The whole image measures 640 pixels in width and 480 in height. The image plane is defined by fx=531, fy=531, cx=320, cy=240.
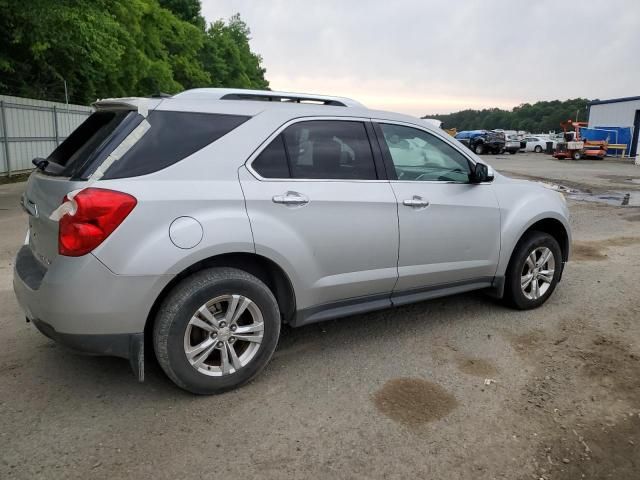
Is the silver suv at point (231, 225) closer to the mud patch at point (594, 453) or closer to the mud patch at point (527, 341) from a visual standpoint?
the mud patch at point (527, 341)

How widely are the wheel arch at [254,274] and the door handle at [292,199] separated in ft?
1.19

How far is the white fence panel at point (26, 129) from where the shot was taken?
14.8m

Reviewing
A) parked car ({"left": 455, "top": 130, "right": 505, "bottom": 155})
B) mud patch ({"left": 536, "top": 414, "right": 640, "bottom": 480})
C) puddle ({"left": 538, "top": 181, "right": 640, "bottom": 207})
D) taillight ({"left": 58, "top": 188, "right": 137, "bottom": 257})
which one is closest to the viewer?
mud patch ({"left": 536, "top": 414, "right": 640, "bottom": 480})

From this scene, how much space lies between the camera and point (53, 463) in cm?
258

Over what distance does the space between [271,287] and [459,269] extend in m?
1.59

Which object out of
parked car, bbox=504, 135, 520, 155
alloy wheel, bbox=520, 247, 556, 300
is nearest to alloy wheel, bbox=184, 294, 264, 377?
alloy wheel, bbox=520, 247, 556, 300

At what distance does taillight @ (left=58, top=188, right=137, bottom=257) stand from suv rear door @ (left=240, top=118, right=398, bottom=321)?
2.49 ft

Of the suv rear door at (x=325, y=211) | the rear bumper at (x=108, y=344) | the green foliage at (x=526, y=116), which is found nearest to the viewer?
the rear bumper at (x=108, y=344)

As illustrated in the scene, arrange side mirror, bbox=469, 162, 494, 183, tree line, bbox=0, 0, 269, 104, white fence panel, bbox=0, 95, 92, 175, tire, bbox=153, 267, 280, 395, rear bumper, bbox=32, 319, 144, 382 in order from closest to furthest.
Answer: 1. rear bumper, bbox=32, 319, 144, 382
2. tire, bbox=153, 267, 280, 395
3. side mirror, bbox=469, 162, 494, 183
4. tree line, bbox=0, 0, 269, 104
5. white fence panel, bbox=0, 95, 92, 175

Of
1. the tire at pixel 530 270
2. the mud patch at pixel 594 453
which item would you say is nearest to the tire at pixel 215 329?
the mud patch at pixel 594 453

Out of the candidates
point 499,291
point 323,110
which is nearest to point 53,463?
point 323,110

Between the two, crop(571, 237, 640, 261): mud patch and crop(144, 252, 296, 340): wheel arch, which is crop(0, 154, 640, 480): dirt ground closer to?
crop(144, 252, 296, 340): wheel arch

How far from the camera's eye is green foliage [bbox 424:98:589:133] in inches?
3492

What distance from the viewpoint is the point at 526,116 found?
101500 millimetres
